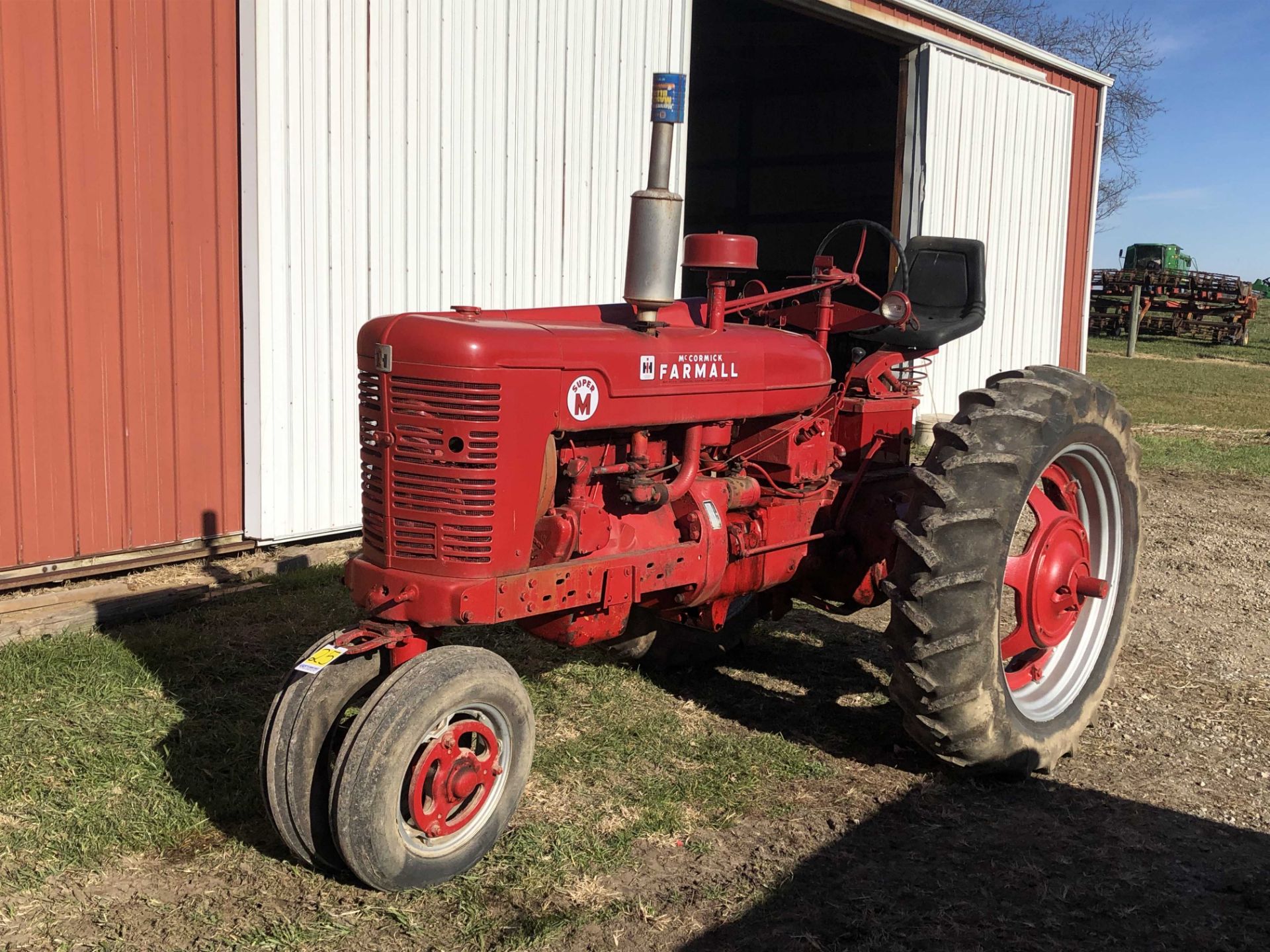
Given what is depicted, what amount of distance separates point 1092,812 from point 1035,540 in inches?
36.5

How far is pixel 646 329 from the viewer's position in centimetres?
358

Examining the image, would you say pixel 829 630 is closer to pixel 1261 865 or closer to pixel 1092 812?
pixel 1092 812

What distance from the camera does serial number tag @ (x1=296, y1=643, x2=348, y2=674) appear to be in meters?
3.05

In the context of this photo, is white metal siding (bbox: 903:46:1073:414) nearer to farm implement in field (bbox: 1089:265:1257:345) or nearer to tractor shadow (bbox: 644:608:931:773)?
tractor shadow (bbox: 644:608:931:773)

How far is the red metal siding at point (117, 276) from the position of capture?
5.06 m

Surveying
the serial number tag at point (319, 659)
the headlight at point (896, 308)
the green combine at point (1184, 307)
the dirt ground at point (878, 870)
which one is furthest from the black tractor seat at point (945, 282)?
the green combine at point (1184, 307)

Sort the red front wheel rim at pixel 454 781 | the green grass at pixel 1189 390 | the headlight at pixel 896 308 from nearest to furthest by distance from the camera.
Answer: the red front wheel rim at pixel 454 781 < the headlight at pixel 896 308 < the green grass at pixel 1189 390

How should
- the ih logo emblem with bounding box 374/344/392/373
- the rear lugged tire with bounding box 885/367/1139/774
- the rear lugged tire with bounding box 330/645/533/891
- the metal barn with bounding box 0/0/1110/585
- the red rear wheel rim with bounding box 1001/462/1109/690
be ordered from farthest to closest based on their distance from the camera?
the metal barn with bounding box 0/0/1110/585 < the red rear wheel rim with bounding box 1001/462/1109/690 < the rear lugged tire with bounding box 885/367/1139/774 < the ih logo emblem with bounding box 374/344/392/373 < the rear lugged tire with bounding box 330/645/533/891

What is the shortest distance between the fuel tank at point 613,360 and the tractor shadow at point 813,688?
115 centimetres

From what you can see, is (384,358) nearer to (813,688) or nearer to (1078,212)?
(813,688)

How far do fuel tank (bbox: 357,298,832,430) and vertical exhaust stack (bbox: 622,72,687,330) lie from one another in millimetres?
138

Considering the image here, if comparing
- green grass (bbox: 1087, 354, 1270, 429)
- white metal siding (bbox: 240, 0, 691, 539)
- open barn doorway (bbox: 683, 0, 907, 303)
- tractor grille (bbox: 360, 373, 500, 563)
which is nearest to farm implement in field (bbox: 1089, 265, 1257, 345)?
green grass (bbox: 1087, 354, 1270, 429)

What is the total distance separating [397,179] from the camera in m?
6.45

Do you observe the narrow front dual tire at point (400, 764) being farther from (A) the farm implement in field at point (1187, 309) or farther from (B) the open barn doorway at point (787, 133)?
(A) the farm implement in field at point (1187, 309)
